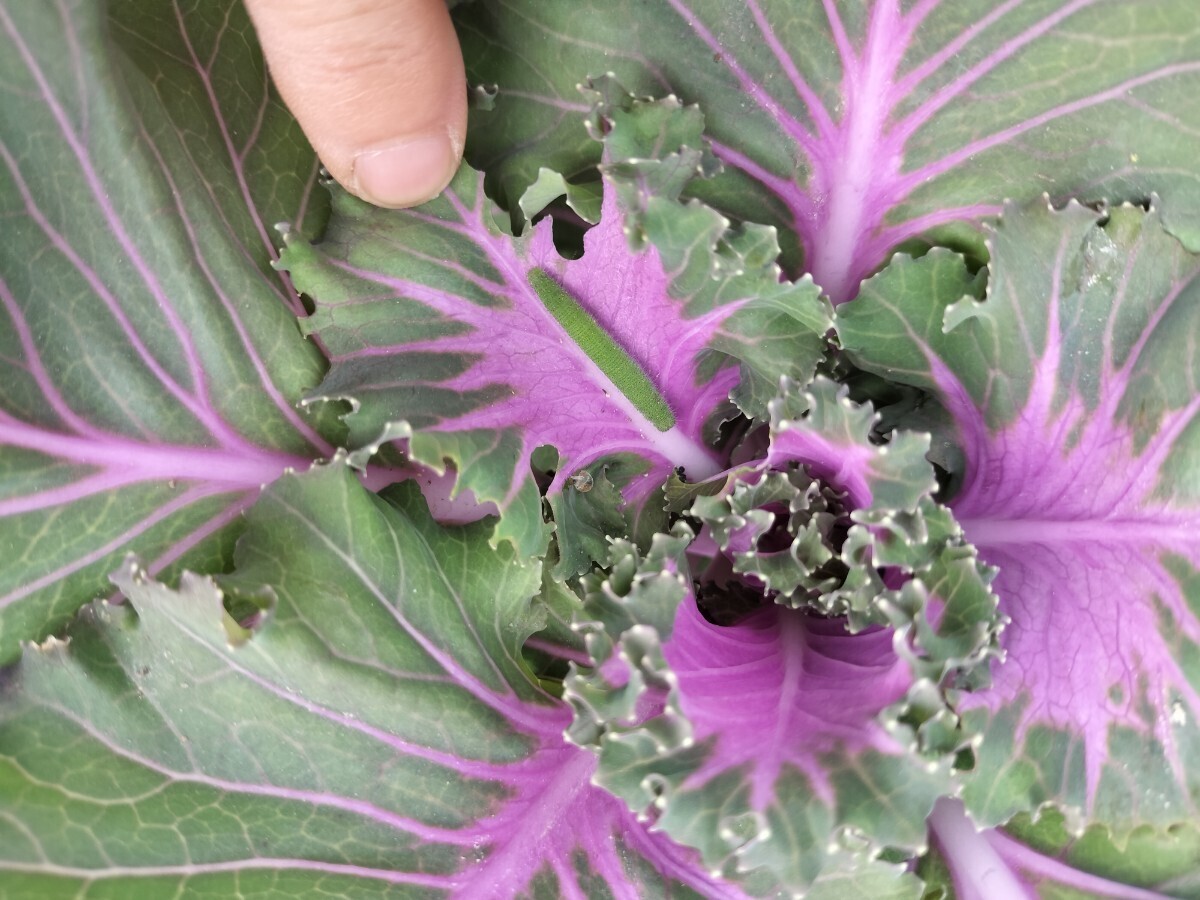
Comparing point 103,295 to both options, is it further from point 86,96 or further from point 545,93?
point 545,93

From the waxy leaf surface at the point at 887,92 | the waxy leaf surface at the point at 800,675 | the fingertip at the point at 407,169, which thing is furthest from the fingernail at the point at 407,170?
the waxy leaf surface at the point at 800,675

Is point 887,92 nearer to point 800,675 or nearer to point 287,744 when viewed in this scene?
point 800,675

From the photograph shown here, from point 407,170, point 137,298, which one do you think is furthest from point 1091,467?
point 137,298

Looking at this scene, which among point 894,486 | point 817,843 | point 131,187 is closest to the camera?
point 817,843

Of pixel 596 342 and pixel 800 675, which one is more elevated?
pixel 596 342

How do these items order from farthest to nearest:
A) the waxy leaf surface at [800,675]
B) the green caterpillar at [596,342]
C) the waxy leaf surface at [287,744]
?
1. the green caterpillar at [596,342]
2. the waxy leaf surface at [287,744]
3. the waxy leaf surface at [800,675]

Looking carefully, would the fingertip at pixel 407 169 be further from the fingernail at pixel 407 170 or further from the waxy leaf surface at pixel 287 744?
the waxy leaf surface at pixel 287 744

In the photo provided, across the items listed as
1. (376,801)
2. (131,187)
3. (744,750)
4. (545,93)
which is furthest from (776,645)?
(131,187)
